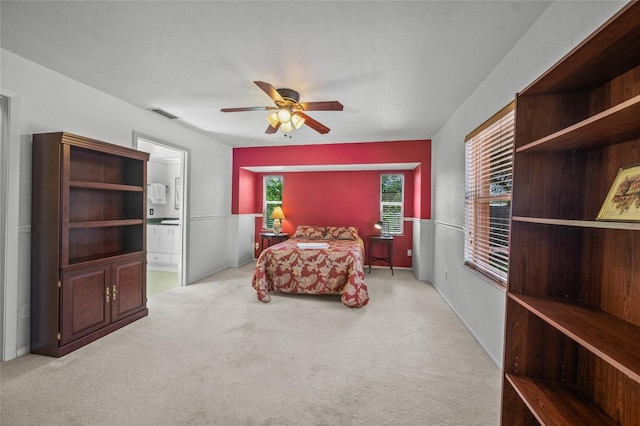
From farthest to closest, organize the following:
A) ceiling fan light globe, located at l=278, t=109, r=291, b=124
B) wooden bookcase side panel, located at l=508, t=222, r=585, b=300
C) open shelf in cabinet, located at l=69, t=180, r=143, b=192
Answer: ceiling fan light globe, located at l=278, t=109, r=291, b=124 < open shelf in cabinet, located at l=69, t=180, r=143, b=192 < wooden bookcase side panel, located at l=508, t=222, r=585, b=300

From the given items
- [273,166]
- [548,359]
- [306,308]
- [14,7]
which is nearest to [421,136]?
[273,166]

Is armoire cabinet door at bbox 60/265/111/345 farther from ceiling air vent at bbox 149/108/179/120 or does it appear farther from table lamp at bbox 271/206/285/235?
table lamp at bbox 271/206/285/235

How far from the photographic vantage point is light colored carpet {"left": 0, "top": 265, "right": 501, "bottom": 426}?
169cm

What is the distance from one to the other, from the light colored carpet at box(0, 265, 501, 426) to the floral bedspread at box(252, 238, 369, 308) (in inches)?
21.1

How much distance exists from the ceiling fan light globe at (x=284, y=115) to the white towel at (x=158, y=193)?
413 cm

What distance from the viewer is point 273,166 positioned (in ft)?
18.3

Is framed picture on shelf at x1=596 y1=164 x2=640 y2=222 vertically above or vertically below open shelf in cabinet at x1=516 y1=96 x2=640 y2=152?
below

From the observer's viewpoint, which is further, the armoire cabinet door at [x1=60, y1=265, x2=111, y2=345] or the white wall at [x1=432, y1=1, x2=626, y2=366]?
the armoire cabinet door at [x1=60, y1=265, x2=111, y2=345]

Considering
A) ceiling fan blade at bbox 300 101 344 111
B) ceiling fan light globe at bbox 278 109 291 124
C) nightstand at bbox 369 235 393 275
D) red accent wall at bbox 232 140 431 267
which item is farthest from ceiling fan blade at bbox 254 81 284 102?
nightstand at bbox 369 235 393 275

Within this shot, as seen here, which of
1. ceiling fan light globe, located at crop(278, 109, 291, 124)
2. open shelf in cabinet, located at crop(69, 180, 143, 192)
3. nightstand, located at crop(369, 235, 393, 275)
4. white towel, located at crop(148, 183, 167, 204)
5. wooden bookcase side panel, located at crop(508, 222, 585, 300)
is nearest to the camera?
wooden bookcase side panel, located at crop(508, 222, 585, 300)

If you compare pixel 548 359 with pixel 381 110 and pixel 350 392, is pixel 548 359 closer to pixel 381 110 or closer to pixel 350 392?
pixel 350 392

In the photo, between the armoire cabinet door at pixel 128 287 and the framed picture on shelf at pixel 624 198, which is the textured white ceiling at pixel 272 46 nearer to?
the framed picture on shelf at pixel 624 198

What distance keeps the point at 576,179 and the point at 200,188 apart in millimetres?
4718

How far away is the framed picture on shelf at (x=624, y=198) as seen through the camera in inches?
37.0
